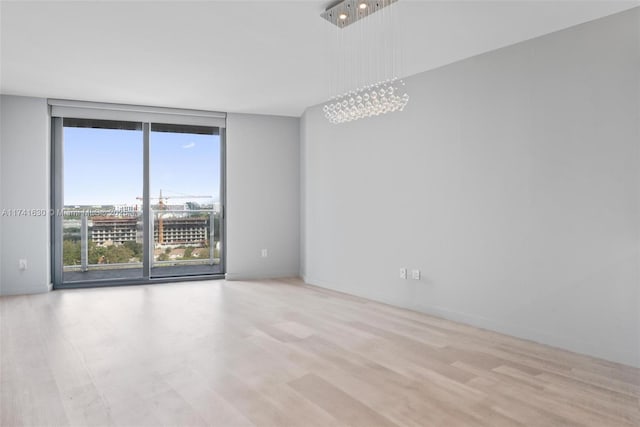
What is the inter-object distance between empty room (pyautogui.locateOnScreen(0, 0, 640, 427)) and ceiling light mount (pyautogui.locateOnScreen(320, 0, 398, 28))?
0.02 metres

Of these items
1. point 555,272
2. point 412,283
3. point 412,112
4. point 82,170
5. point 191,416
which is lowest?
point 191,416

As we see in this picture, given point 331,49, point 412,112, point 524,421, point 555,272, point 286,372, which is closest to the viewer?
point 524,421

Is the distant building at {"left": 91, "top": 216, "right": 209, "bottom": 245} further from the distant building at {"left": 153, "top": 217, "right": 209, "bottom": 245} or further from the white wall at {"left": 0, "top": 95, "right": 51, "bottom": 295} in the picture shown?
the white wall at {"left": 0, "top": 95, "right": 51, "bottom": 295}

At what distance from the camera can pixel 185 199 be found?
6066 mm

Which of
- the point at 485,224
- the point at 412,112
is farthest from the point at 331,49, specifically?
the point at 485,224

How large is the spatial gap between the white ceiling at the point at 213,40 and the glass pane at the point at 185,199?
1.23m

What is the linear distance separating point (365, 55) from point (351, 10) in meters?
0.90

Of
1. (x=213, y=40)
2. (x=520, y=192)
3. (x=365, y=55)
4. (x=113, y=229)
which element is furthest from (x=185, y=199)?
(x=520, y=192)

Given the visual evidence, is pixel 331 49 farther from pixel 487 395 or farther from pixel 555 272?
pixel 487 395

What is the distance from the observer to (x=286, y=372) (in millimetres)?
2674

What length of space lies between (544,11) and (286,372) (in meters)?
3.17

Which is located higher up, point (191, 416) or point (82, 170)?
point (82, 170)

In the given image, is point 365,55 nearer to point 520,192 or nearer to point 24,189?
point 520,192

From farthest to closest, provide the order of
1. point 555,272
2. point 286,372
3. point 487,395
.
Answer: point 555,272 < point 286,372 < point 487,395
